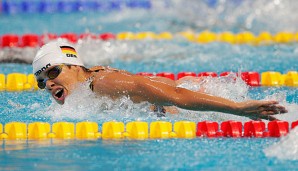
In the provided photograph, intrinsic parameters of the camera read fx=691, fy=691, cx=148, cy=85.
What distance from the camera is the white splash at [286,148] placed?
3687mm

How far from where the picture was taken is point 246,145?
3932mm

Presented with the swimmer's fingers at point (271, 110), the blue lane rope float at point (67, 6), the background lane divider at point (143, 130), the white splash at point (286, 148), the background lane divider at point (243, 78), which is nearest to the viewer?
the white splash at point (286, 148)

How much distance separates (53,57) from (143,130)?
31.6 inches

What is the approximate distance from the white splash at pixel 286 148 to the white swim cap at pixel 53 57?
4.79 feet

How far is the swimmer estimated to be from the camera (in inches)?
159

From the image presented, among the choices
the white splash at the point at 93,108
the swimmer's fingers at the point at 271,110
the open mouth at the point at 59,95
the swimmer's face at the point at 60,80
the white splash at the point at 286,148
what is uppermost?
the swimmer's face at the point at 60,80

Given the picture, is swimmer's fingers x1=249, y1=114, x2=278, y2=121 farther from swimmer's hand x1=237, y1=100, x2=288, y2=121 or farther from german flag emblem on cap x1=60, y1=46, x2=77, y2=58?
german flag emblem on cap x1=60, y1=46, x2=77, y2=58

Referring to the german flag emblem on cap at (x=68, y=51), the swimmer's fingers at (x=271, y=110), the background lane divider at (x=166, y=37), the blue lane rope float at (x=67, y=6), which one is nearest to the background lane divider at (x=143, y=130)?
the swimmer's fingers at (x=271, y=110)

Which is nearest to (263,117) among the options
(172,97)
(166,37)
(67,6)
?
(172,97)

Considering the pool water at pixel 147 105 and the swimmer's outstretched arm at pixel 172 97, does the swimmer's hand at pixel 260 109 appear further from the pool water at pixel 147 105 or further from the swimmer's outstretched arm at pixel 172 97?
the pool water at pixel 147 105

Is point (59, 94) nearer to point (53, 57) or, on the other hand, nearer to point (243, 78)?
point (53, 57)

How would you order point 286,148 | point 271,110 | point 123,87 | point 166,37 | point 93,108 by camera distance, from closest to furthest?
point 286,148
point 271,110
point 123,87
point 93,108
point 166,37

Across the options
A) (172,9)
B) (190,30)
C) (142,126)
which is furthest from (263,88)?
(172,9)

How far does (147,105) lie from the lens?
4402 mm
